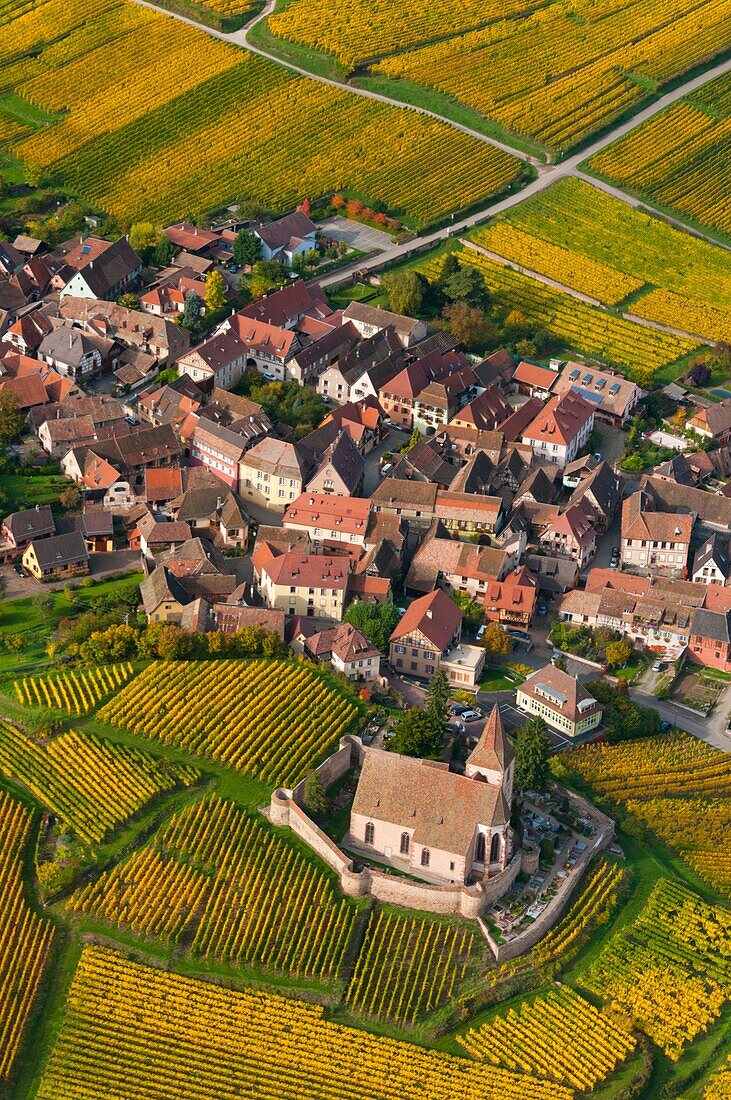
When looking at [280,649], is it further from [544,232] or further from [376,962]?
[544,232]

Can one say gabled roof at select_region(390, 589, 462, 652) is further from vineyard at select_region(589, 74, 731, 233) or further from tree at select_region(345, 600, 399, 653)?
vineyard at select_region(589, 74, 731, 233)

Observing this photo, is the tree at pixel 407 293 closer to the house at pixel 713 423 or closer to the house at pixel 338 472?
the house at pixel 338 472

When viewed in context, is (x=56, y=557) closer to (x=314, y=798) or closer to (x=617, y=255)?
(x=314, y=798)

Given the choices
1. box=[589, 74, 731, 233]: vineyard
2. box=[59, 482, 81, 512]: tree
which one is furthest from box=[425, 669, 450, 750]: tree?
box=[589, 74, 731, 233]: vineyard

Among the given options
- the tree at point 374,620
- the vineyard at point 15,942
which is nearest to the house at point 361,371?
the tree at point 374,620

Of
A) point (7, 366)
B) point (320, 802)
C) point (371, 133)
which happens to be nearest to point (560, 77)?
point (371, 133)

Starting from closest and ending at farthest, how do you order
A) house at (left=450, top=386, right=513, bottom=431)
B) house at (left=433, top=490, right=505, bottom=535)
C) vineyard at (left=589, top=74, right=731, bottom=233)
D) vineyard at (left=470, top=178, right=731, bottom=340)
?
1. house at (left=433, top=490, right=505, bottom=535)
2. house at (left=450, top=386, right=513, bottom=431)
3. vineyard at (left=470, top=178, right=731, bottom=340)
4. vineyard at (left=589, top=74, right=731, bottom=233)
